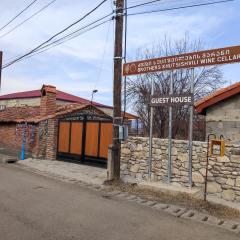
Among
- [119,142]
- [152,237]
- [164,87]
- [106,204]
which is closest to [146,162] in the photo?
[119,142]

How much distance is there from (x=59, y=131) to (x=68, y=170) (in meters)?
3.79

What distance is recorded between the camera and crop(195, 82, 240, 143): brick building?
11.5 meters

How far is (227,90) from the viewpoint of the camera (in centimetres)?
1145

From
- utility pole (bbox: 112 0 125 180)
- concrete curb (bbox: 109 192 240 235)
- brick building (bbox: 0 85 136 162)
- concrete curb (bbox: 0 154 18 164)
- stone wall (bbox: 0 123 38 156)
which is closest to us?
Answer: concrete curb (bbox: 109 192 240 235)

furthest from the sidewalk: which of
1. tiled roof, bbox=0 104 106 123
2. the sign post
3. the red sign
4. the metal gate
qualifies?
the red sign

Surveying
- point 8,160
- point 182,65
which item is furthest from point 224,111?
point 8,160

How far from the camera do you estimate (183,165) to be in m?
11.1

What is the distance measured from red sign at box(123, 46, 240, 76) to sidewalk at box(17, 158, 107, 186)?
11.8 feet

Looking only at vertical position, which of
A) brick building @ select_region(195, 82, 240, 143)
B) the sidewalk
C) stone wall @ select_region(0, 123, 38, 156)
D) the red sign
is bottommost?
the sidewalk

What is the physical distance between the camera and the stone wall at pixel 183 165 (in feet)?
32.6

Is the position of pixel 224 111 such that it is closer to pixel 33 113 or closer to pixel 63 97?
pixel 33 113

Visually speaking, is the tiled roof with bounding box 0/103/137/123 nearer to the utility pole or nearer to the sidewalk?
the sidewalk

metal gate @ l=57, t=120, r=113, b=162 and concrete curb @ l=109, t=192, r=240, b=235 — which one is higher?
metal gate @ l=57, t=120, r=113, b=162

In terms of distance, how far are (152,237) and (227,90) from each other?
20.5 feet
